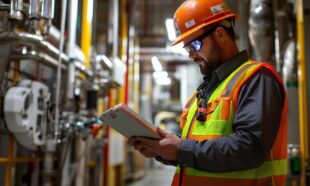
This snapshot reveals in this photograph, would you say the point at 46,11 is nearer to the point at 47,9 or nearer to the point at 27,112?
the point at 47,9

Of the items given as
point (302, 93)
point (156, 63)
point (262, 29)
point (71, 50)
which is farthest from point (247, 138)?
point (156, 63)

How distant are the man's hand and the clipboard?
0.07ft

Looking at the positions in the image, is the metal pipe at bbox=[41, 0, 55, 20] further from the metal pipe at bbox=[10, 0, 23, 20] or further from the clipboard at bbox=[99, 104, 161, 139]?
the clipboard at bbox=[99, 104, 161, 139]

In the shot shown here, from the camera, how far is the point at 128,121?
1306 mm

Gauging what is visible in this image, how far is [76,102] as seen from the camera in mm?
2621

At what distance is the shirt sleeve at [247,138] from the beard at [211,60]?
0.22m

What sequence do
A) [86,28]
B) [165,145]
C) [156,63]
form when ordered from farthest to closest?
[156,63] < [86,28] < [165,145]

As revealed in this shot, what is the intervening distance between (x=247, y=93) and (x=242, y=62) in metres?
0.22

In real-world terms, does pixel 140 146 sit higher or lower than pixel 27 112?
lower

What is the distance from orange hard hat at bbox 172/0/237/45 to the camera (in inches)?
56.9

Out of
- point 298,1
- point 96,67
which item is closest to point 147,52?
point 96,67

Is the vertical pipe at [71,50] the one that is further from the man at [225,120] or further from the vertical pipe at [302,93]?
the vertical pipe at [302,93]

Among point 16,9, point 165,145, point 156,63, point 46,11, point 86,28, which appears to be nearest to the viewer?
point 165,145

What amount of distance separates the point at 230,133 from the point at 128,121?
360 millimetres
